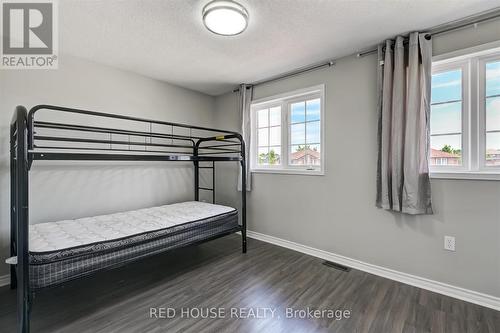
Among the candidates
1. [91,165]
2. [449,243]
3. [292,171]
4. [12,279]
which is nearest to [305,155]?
[292,171]

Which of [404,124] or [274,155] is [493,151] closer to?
[404,124]

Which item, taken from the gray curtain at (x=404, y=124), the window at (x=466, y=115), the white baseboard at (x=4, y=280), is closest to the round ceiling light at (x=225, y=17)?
the gray curtain at (x=404, y=124)

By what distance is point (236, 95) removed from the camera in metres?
3.68

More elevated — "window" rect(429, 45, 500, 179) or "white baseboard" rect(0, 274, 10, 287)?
"window" rect(429, 45, 500, 179)

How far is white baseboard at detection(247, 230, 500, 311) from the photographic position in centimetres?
183

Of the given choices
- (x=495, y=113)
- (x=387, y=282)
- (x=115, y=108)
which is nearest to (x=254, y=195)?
(x=387, y=282)

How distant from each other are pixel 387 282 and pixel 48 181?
3498mm

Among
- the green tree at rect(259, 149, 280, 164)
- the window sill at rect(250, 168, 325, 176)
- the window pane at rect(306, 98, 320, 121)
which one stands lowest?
the window sill at rect(250, 168, 325, 176)

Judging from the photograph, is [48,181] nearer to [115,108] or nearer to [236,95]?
[115,108]

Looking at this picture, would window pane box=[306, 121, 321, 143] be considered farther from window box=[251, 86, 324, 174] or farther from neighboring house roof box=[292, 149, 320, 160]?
neighboring house roof box=[292, 149, 320, 160]

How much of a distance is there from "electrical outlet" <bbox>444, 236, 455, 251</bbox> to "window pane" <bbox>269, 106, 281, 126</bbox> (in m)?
2.20

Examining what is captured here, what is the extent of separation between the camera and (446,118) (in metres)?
2.03

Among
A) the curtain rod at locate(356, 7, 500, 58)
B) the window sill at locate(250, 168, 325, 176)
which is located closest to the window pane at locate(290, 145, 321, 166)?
the window sill at locate(250, 168, 325, 176)

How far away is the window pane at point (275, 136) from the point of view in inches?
128
